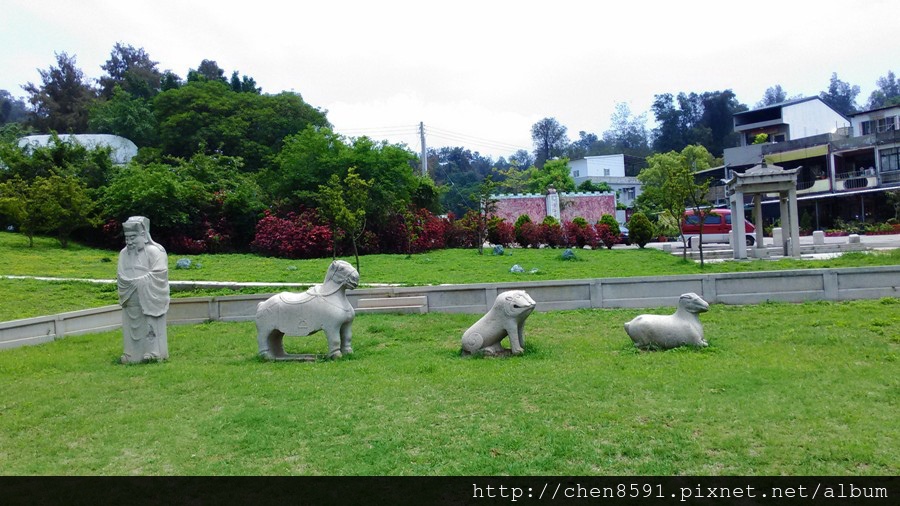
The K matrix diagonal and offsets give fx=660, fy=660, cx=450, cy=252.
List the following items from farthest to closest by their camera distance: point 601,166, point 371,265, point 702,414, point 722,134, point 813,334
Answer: point 722,134 → point 601,166 → point 371,265 → point 813,334 → point 702,414

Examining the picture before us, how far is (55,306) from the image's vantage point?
14.3m

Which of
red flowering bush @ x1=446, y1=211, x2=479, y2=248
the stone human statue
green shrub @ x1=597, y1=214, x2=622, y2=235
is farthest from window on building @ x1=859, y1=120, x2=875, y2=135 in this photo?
the stone human statue

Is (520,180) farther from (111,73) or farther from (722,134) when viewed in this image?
(111,73)

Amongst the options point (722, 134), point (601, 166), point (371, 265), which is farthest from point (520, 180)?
point (371, 265)

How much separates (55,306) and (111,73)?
2031 inches

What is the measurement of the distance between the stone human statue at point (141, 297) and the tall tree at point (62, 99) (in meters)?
46.3

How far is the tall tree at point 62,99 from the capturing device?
49.8 m

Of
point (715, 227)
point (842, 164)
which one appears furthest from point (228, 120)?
point (842, 164)

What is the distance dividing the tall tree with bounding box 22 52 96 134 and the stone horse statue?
157ft

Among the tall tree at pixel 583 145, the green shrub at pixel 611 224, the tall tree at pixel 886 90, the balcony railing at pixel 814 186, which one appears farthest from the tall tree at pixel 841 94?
the green shrub at pixel 611 224

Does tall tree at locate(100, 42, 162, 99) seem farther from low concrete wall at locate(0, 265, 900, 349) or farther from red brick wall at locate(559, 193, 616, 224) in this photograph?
low concrete wall at locate(0, 265, 900, 349)

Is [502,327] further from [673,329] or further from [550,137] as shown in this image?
[550,137]

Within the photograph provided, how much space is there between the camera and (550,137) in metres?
81.8

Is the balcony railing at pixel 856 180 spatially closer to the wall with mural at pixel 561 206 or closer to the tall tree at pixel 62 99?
the wall with mural at pixel 561 206
